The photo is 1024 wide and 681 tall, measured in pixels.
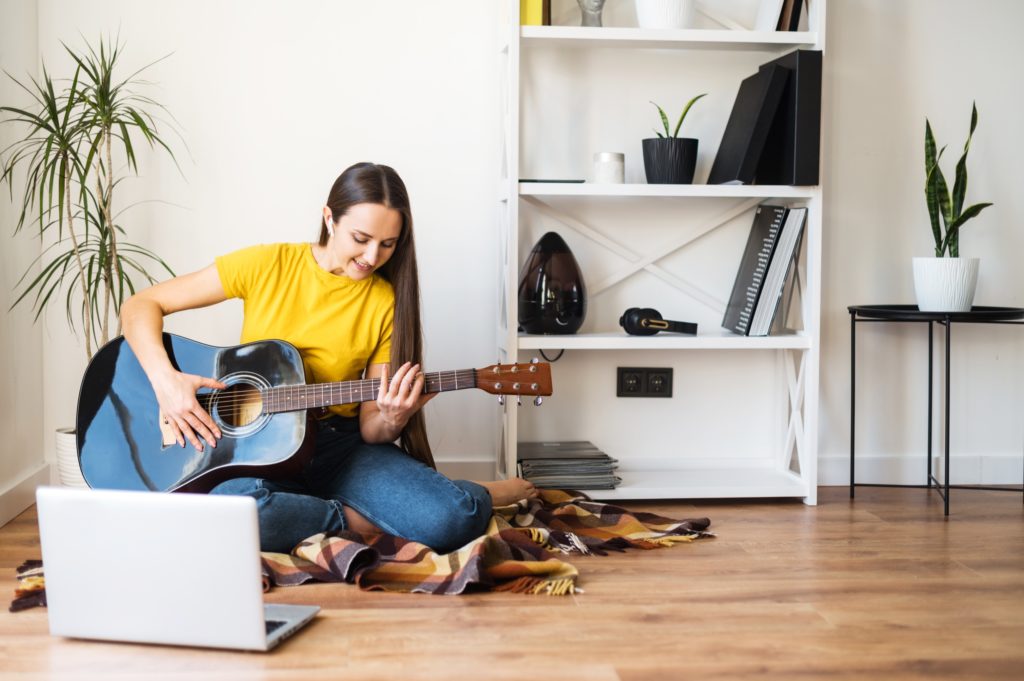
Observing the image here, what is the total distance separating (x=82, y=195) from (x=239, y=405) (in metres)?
0.77

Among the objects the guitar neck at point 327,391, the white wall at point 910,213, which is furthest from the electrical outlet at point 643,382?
the guitar neck at point 327,391

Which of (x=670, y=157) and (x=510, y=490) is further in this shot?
(x=670, y=157)

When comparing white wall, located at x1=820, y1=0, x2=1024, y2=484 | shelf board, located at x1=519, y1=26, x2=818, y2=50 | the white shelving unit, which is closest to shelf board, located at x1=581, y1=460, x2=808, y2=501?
the white shelving unit

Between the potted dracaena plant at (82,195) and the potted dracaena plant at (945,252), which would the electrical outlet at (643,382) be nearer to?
the potted dracaena plant at (945,252)

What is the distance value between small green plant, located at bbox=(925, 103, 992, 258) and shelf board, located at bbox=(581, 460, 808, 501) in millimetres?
731

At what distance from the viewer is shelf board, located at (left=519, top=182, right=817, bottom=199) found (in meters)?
2.52

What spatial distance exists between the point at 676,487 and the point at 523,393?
29.9 inches

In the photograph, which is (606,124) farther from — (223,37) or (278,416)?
(278,416)

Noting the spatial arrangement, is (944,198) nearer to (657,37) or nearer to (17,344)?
(657,37)

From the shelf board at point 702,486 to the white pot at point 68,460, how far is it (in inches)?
49.4

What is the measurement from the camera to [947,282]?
2.60 meters

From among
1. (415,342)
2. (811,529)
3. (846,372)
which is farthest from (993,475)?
(415,342)

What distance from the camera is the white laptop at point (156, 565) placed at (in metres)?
1.48

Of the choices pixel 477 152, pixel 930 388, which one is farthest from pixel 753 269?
pixel 477 152
